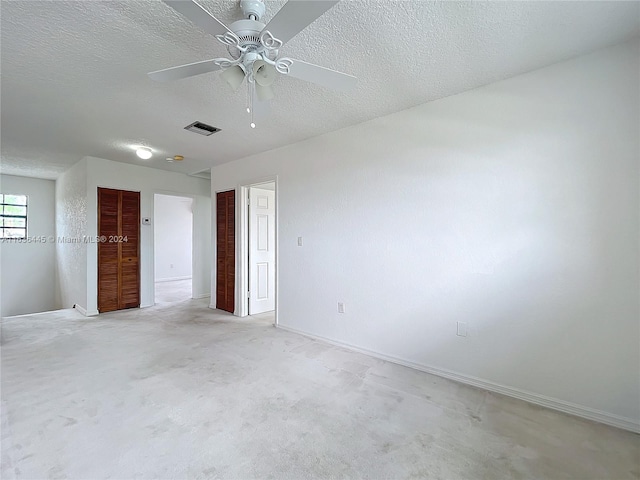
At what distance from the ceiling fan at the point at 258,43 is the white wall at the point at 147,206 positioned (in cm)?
399

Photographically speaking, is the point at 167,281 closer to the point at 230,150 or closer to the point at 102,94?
the point at 230,150

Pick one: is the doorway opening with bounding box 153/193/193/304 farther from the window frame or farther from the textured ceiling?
the textured ceiling

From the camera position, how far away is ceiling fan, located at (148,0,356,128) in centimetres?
125

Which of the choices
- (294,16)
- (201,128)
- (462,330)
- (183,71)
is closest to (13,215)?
(201,128)

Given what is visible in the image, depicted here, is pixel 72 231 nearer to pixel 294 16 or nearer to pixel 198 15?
pixel 198 15

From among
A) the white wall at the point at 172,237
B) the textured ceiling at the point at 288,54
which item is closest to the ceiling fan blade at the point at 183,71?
the textured ceiling at the point at 288,54

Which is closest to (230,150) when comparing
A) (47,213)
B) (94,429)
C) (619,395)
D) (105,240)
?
(105,240)

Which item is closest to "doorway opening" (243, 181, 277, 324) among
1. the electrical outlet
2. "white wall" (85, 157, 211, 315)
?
Result: "white wall" (85, 157, 211, 315)

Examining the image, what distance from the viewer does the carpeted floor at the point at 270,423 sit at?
160 centimetres

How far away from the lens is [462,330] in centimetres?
255

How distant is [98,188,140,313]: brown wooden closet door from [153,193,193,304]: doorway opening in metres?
2.72

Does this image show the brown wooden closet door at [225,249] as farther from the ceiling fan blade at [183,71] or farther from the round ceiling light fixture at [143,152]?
the ceiling fan blade at [183,71]

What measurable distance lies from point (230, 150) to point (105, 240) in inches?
103

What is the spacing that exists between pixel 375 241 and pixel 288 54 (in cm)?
187
